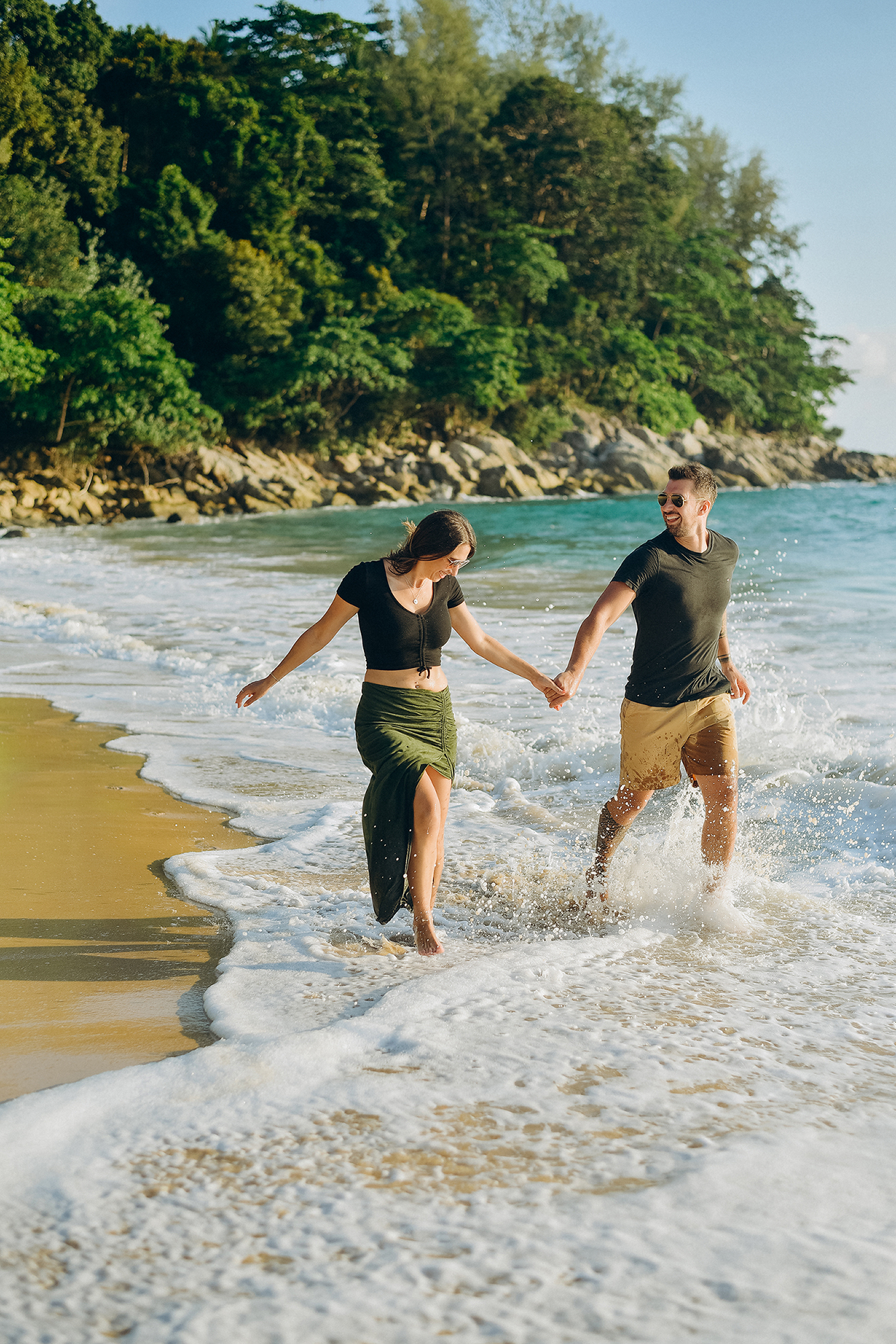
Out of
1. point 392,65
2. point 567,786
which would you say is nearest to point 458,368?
point 392,65

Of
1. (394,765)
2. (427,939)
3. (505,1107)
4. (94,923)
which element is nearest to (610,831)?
(427,939)

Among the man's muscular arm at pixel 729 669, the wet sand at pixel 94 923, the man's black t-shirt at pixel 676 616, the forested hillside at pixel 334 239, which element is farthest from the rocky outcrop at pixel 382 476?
the man's black t-shirt at pixel 676 616

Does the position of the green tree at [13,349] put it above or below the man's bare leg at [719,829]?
above

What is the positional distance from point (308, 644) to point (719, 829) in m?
1.71

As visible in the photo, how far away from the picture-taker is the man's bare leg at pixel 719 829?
4.13 meters

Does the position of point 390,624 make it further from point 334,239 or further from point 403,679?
point 334,239

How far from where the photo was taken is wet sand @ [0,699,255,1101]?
9.97 feet

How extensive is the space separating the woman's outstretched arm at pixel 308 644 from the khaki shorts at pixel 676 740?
3.76ft

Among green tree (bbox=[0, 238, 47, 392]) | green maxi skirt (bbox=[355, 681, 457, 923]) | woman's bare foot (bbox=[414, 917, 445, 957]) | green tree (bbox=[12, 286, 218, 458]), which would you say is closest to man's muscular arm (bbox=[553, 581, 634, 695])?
green maxi skirt (bbox=[355, 681, 457, 923])

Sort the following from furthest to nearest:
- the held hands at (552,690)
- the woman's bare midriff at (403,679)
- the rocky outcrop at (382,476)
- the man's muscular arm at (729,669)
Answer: the rocky outcrop at (382,476) < the man's muscular arm at (729,669) < the held hands at (552,690) < the woman's bare midriff at (403,679)

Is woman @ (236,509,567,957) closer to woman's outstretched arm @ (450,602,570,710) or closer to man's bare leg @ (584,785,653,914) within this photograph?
woman's outstretched arm @ (450,602,570,710)

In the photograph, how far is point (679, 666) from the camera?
4.05 metres

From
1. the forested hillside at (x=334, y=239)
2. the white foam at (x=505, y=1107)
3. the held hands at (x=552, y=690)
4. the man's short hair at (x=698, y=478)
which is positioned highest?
the forested hillside at (x=334, y=239)

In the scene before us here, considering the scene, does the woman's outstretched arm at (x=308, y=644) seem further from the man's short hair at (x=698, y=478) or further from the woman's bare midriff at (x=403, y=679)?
the man's short hair at (x=698, y=478)
